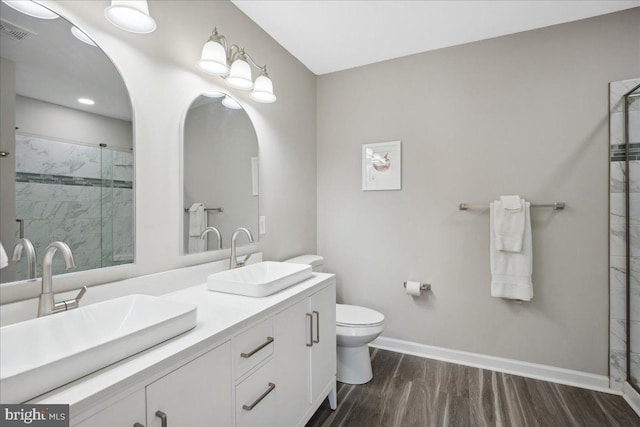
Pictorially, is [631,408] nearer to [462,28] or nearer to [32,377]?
[462,28]

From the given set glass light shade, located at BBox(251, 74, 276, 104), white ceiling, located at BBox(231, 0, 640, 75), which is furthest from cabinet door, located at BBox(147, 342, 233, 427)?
white ceiling, located at BBox(231, 0, 640, 75)

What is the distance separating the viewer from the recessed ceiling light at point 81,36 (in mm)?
1196

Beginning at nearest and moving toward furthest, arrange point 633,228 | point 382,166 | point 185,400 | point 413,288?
point 185,400, point 633,228, point 413,288, point 382,166

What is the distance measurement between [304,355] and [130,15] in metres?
1.65

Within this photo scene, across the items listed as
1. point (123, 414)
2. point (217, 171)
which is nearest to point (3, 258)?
point (123, 414)

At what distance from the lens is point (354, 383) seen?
214 centimetres

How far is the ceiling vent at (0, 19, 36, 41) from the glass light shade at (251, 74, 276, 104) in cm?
107

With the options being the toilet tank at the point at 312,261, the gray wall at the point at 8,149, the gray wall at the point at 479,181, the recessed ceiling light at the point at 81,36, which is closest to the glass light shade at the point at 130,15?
the recessed ceiling light at the point at 81,36

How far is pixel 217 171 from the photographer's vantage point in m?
1.86

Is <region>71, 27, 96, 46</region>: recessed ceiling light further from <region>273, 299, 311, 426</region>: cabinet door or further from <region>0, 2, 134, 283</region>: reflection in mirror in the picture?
<region>273, 299, 311, 426</region>: cabinet door

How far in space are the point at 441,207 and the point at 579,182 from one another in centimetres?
88

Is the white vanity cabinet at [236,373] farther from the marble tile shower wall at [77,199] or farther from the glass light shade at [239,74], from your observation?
the glass light shade at [239,74]

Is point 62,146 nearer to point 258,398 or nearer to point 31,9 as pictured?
point 31,9

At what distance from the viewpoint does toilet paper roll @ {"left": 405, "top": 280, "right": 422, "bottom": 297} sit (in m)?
2.49
